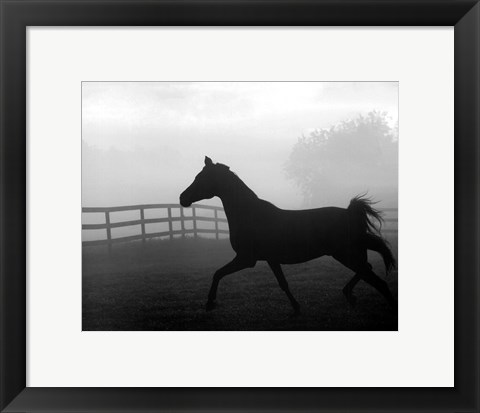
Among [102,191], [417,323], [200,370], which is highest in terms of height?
[102,191]

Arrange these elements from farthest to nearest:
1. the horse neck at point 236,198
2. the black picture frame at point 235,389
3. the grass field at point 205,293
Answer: the horse neck at point 236,198 → the grass field at point 205,293 → the black picture frame at point 235,389

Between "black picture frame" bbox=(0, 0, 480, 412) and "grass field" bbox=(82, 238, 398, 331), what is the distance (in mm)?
403

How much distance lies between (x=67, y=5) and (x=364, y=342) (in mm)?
2845

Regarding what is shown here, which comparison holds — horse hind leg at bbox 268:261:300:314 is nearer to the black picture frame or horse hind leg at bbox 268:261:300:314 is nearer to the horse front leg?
the horse front leg

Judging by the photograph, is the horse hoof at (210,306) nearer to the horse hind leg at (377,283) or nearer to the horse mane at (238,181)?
the horse mane at (238,181)

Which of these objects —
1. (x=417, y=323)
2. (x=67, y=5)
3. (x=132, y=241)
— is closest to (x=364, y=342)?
(x=417, y=323)

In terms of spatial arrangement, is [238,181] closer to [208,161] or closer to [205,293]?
[208,161]

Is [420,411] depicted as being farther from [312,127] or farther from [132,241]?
[132,241]

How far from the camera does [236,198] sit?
319cm

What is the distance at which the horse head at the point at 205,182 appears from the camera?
3.09m

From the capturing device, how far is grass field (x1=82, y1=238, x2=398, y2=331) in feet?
9.96

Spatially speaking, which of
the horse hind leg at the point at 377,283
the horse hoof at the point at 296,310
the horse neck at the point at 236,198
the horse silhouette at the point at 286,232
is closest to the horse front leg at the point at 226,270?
the horse silhouette at the point at 286,232

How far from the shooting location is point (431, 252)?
2.95 meters

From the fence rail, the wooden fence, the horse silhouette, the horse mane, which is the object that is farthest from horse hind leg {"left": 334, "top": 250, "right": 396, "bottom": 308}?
the wooden fence
